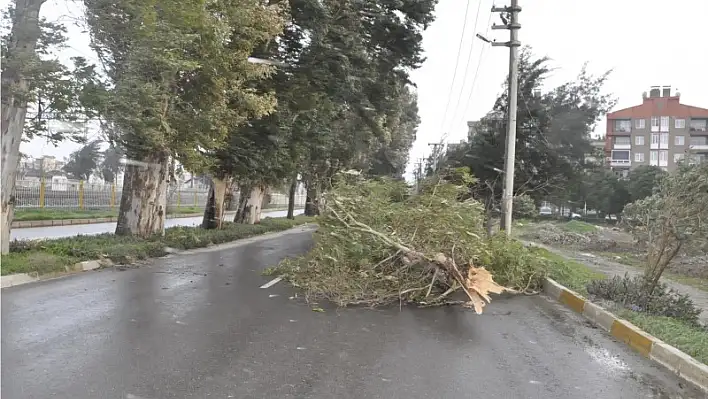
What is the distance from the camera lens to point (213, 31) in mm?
12312

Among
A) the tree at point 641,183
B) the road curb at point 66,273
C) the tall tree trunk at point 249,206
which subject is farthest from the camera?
the tree at point 641,183

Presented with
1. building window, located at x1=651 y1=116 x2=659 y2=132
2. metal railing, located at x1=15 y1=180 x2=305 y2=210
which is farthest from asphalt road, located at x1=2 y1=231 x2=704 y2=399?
building window, located at x1=651 y1=116 x2=659 y2=132

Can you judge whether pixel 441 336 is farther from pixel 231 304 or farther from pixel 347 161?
pixel 347 161

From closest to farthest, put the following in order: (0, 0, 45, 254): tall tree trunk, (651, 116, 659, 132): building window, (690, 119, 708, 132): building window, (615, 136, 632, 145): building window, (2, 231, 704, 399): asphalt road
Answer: (2, 231, 704, 399): asphalt road
(0, 0, 45, 254): tall tree trunk
(690, 119, 708, 132): building window
(651, 116, 659, 132): building window
(615, 136, 632, 145): building window

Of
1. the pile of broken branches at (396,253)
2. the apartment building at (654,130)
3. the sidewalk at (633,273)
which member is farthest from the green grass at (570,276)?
the apartment building at (654,130)

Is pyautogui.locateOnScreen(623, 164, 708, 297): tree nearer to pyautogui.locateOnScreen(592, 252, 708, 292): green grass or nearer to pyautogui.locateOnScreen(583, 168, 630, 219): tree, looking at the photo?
pyautogui.locateOnScreen(592, 252, 708, 292): green grass

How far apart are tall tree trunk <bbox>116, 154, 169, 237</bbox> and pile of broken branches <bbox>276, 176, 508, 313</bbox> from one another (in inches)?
248

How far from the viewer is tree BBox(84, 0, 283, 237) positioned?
10.8 metres

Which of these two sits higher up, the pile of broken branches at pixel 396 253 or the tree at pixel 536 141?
the tree at pixel 536 141

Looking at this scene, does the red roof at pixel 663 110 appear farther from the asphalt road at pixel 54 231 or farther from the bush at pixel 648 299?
the bush at pixel 648 299

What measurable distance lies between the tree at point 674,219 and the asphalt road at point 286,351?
152cm

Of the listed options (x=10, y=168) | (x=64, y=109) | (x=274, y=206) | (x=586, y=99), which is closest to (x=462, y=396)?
(x=64, y=109)

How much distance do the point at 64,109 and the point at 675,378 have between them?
10.1 m

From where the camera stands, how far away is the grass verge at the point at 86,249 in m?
9.99
